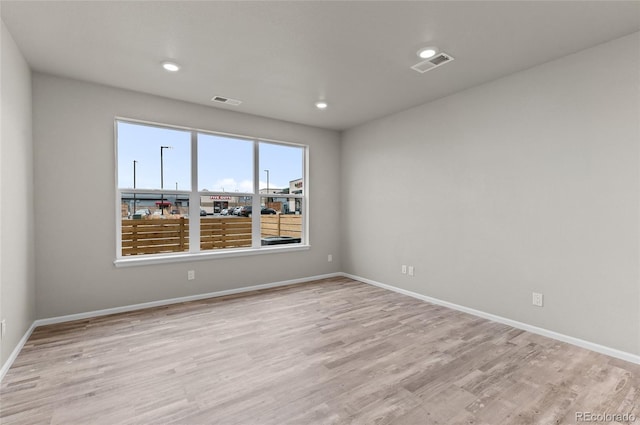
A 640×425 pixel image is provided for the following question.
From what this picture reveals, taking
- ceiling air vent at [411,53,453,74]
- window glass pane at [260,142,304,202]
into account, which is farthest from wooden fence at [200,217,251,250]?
ceiling air vent at [411,53,453,74]

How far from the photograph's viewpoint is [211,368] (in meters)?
2.36

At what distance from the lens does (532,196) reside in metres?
3.05

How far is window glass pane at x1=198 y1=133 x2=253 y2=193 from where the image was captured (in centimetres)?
429

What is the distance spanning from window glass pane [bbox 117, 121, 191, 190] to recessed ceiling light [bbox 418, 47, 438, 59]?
3071mm

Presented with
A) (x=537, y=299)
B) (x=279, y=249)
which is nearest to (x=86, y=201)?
(x=279, y=249)

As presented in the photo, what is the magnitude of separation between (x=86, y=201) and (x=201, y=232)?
1.34 meters

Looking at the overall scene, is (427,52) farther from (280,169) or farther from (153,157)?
(153,157)

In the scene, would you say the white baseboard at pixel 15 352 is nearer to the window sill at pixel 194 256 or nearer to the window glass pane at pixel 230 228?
the window sill at pixel 194 256

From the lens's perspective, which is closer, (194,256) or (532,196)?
(532,196)

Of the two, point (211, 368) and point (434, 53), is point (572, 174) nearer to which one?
point (434, 53)

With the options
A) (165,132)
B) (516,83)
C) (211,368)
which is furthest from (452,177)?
(165,132)

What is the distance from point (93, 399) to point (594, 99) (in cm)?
446

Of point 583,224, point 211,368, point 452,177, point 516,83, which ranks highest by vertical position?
point 516,83

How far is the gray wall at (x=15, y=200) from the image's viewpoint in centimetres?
231
